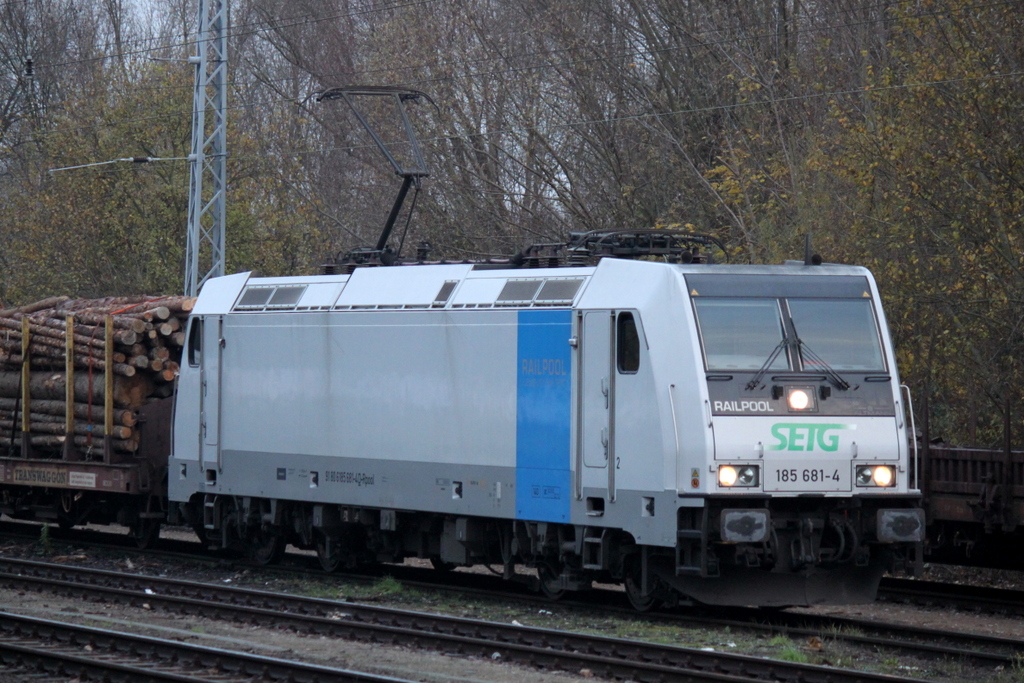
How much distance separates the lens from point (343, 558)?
1578 centimetres

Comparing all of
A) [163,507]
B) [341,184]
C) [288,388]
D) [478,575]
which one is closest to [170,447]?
[163,507]

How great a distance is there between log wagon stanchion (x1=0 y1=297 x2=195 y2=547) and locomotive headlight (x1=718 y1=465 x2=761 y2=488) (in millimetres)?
9026

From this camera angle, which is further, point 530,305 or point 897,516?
point 530,305

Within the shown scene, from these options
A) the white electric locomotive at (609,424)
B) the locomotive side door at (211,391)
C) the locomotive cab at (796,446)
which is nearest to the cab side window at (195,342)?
the locomotive side door at (211,391)

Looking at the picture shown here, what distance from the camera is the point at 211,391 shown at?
16547 mm

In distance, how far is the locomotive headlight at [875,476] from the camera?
1155cm

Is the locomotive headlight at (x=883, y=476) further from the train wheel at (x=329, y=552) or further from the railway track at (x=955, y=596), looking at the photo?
the train wheel at (x=329, y=552)

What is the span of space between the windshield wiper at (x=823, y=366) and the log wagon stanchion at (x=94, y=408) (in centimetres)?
917

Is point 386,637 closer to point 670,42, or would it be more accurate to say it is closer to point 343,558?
point 343,558

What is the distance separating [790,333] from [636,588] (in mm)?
2661

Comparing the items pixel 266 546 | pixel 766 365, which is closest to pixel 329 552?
pixel 266 546

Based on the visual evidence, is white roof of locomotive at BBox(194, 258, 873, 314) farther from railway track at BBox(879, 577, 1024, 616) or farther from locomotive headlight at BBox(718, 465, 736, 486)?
railway track at BBox(879, 577, 1024, 616)

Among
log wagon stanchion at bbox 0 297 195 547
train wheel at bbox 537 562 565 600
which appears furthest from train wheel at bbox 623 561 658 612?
log wagon stanchion at bbox 0 297 195 547

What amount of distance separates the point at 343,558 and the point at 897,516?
265 inches
